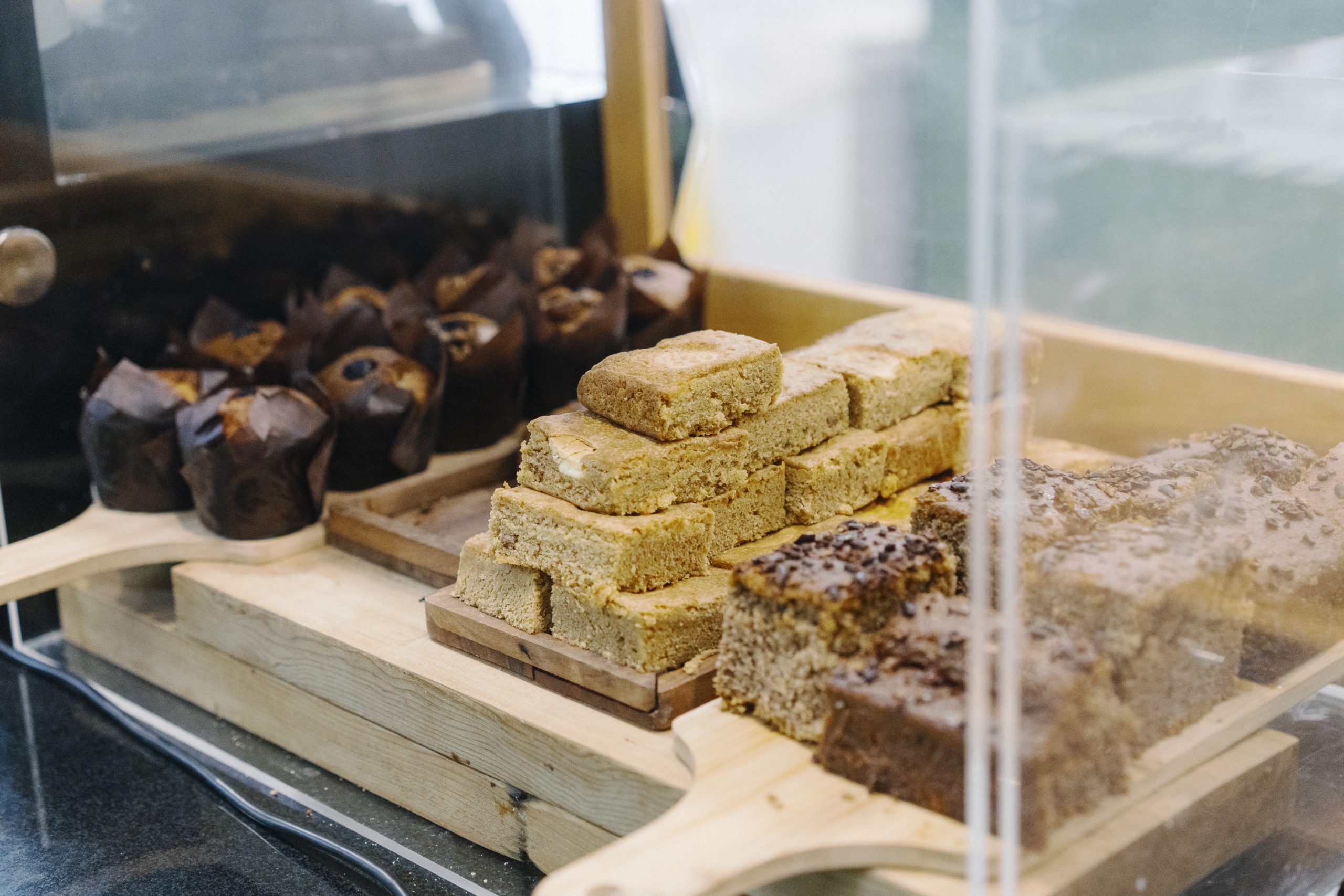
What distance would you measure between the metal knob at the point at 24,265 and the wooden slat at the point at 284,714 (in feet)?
1.38

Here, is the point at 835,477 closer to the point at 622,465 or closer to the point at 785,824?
the point at 622,465

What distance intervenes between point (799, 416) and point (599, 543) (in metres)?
0.32

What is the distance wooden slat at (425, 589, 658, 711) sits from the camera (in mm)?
1384

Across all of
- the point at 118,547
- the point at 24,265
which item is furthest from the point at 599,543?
the point at 24,265

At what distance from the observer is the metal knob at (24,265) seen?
75.2 inches

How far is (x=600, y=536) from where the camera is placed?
140 cm

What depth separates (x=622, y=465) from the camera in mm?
1396

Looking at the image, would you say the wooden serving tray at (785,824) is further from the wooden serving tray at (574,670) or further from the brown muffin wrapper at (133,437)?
the brown muffin wrapper at (133,437)

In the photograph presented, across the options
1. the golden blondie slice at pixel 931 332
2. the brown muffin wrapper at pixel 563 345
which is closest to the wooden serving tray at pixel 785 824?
the golden blondie slice at pixel 931 332

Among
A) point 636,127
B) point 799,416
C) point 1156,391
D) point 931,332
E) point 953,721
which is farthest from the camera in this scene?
point 636,127

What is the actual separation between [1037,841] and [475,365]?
1.24 metres

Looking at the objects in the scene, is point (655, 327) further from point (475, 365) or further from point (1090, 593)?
point (1090, 593)

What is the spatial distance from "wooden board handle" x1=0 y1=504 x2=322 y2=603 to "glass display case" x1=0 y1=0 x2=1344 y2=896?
1 centimetres

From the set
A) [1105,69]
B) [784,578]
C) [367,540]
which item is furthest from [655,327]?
[1105,69]
